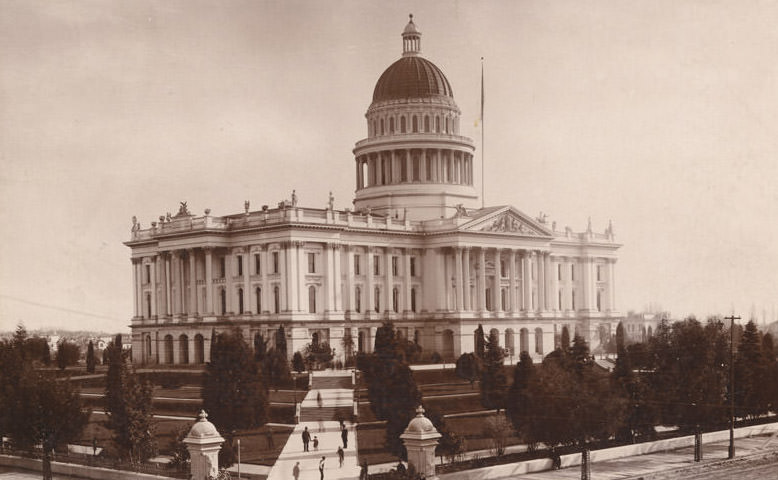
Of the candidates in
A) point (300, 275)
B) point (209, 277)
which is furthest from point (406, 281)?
point (209, 277)

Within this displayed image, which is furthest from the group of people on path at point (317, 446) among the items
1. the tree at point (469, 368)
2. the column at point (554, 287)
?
the column at point (554, 287)

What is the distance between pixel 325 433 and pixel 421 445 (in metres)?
18.0

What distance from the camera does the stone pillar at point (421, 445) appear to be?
1243 inches

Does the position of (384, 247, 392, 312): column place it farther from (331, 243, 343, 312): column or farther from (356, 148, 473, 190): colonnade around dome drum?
(356, 148, 473, 190): colonnade around dome drum

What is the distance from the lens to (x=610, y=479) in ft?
129

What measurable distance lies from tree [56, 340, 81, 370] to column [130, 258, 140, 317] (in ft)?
20.1

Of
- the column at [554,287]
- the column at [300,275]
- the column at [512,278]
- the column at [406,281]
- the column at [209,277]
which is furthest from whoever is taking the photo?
the column at [554,287]

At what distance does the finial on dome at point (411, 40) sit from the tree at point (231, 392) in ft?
181

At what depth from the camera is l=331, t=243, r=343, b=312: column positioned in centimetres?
7931

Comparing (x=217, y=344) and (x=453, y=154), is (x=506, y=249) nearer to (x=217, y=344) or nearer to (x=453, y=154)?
(x=453, y=154)

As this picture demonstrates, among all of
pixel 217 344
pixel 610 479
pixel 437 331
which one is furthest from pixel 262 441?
pixel 437 331

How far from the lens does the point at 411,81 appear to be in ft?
311

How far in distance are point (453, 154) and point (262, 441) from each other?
51.6 meters

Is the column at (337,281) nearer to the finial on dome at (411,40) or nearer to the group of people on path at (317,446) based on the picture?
the finial on dome at (411,40)
